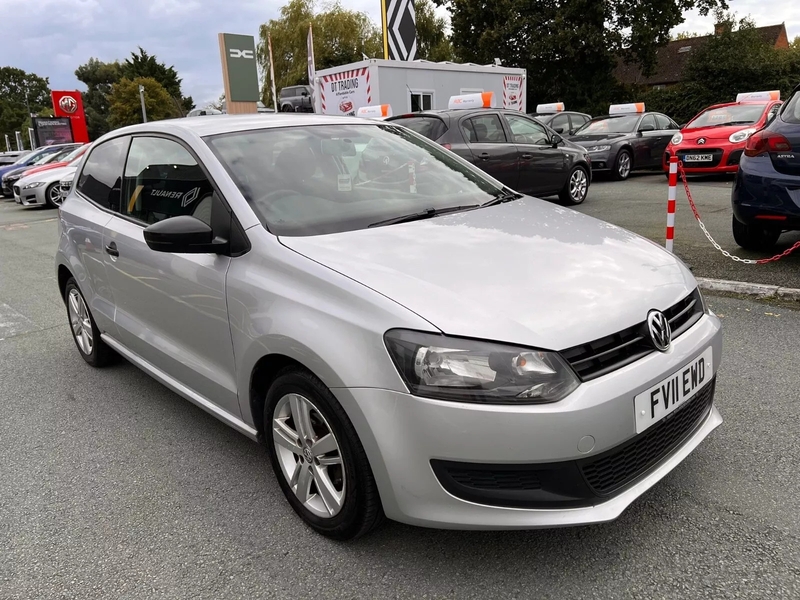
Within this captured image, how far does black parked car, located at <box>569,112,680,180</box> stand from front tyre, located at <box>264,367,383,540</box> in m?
12.5

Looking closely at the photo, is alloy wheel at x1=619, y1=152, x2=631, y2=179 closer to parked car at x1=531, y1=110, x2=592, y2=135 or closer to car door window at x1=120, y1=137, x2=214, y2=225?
parked car at x1=531, y1=110, x2=592, y2=135

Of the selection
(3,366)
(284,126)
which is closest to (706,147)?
(284,126)

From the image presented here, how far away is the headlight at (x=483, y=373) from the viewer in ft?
6.42

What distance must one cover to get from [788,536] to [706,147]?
1144cm

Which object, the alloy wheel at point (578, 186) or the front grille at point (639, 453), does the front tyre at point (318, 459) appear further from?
the alloy wheel at point (578, 186)

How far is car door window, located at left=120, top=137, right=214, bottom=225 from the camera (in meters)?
2.96

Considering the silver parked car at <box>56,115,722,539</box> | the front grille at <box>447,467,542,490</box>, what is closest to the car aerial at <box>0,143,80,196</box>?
Answer: the silver parked car at <box>56,115,722,539</box>

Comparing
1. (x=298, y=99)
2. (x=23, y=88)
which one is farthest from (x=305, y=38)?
(x=23, y=88)

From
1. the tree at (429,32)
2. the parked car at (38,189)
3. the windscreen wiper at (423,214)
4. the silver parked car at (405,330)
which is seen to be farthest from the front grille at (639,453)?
the tree at (429,32)

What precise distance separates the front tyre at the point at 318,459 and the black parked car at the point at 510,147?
280 inches

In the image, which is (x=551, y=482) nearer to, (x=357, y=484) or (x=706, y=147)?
(x=357, y=484)

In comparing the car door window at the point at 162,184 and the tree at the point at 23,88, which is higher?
the tree at the point at 23,88

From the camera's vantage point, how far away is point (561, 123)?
16.4 metres

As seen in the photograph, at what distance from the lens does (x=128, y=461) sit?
316 cm
